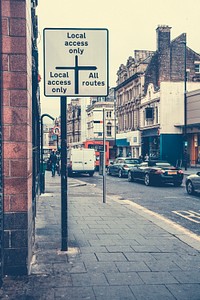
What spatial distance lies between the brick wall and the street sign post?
3.79 ft

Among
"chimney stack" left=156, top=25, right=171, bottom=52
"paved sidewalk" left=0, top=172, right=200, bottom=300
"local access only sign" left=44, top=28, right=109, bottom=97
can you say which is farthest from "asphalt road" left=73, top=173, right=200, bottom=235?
"chimney stack" left=156, top=25, right=171, bottom=52

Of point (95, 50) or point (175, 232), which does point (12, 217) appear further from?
point (175, 232)

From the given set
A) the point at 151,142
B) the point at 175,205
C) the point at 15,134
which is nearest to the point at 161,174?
the point at 175,205

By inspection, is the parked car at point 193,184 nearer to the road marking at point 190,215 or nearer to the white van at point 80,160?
the road marking at point 190,215

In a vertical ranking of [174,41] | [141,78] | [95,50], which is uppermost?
[174,41]

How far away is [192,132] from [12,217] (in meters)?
36.2

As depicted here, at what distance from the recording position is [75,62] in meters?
6.44

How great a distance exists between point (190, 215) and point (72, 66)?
631cm

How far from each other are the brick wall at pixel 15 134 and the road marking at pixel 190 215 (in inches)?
231

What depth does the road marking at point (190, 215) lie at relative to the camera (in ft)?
34.2

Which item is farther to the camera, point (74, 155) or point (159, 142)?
point (159, 142)

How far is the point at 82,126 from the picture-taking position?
92.1 m

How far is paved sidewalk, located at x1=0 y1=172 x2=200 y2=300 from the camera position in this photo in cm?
464

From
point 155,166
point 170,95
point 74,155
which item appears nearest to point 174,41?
point 170,95
